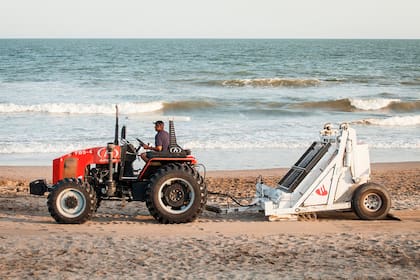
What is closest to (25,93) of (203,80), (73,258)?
(203,80)

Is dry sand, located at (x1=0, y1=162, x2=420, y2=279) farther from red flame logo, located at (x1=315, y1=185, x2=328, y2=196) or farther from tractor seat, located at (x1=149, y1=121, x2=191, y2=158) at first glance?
tractor seat, located at (x1=149, y1=121, x2=191, y2=158)

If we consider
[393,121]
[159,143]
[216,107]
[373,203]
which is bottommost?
[373,203]

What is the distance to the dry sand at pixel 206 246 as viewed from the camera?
746cm

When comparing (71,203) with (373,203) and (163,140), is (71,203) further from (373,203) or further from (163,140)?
(373,203)

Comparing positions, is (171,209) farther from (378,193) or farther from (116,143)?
(378,193)

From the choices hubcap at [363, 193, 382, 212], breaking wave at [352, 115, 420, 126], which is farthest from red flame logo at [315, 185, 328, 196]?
breaking wave at [352, 115, 420, 126]

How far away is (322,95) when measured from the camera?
36.4 m

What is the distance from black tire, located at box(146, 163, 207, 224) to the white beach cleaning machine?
96 centimetres

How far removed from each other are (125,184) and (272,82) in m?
33.4

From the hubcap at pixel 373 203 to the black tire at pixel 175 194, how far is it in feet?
7.35

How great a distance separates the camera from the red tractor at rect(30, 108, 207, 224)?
983cm

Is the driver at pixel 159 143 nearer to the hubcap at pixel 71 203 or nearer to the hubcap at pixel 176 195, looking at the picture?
the hubcap at pixel 176 195

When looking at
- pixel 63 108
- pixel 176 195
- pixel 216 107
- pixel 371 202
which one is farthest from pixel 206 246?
pixel 216 107

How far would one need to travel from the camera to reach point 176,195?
32.4ft
